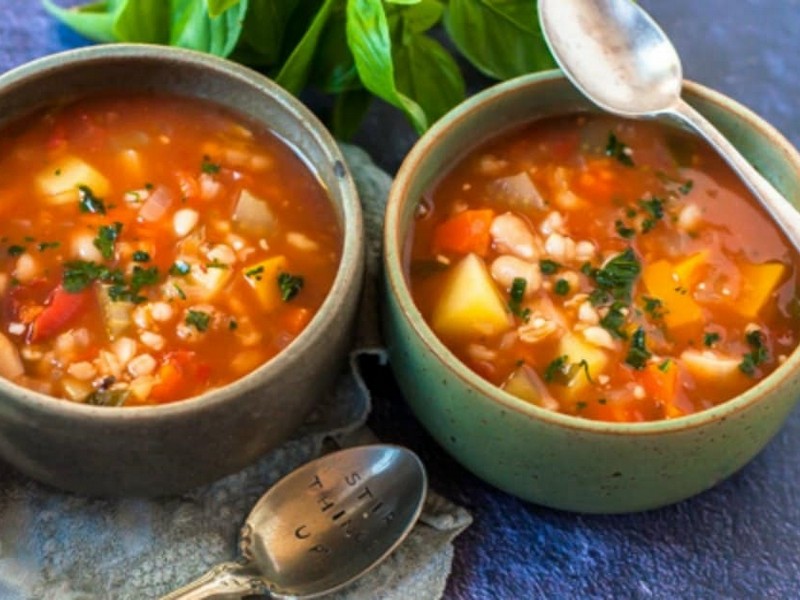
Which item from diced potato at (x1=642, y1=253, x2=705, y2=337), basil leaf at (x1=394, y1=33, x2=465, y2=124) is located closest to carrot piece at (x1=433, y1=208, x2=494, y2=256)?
diced potato at (x1=642, y1=253, x2=705, y2=337)

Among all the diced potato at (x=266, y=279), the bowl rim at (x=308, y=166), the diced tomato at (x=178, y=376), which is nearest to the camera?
the bowl rim at (x=308, y=166)

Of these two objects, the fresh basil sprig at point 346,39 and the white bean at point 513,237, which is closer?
the white bean at point 513,237

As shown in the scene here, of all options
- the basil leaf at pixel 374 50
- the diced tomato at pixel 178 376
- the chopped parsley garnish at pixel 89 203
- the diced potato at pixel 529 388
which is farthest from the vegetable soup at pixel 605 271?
the chopped parsley garnish at pixel 89 203

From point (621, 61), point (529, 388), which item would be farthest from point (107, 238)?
point (621, 61)

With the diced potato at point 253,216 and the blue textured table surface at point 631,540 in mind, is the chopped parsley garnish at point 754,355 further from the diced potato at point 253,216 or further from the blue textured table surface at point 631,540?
the diced potato at point 253,216

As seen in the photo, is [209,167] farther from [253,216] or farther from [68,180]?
[68,180]

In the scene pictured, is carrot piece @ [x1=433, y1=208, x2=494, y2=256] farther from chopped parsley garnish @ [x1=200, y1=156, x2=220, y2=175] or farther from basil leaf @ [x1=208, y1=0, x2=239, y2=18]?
basil leaf @ [x1=208, y1=0, x2=239, y2=18]

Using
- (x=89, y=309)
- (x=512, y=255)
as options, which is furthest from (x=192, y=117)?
(x=512, y=255)
